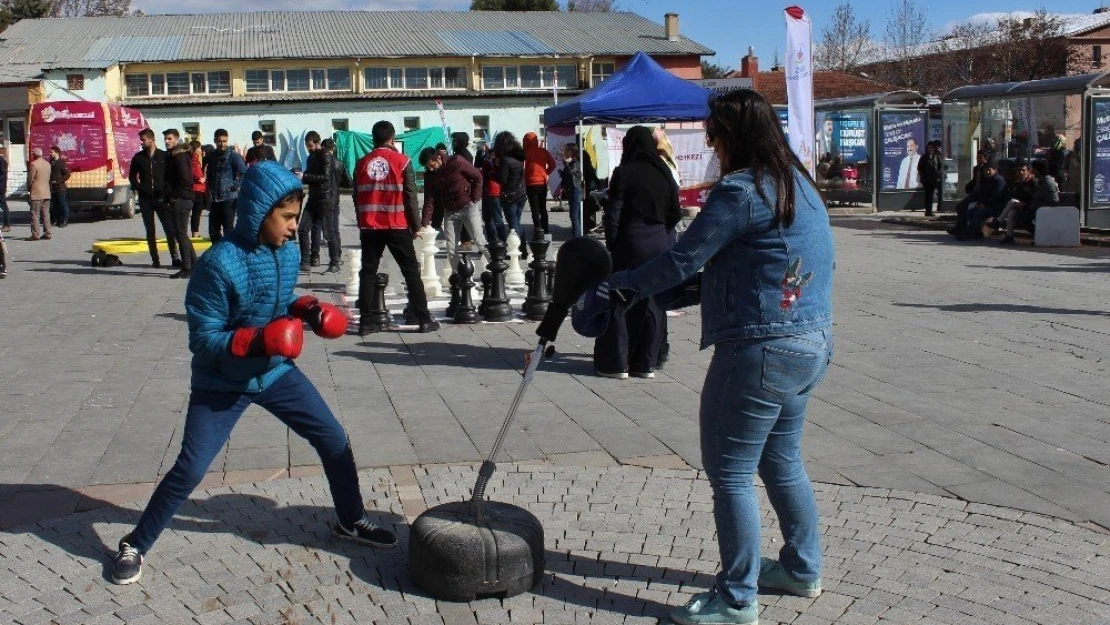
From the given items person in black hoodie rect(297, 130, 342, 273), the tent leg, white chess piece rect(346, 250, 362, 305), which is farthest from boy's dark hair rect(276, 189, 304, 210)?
the tent leg

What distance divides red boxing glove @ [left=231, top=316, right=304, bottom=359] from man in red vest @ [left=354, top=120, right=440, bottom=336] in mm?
6026

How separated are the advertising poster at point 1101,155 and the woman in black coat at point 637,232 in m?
13.4

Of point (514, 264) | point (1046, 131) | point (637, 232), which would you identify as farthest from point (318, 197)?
point (1046, 131)

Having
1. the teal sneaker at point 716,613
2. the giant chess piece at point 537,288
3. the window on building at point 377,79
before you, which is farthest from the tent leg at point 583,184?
the window on building at point 377,79

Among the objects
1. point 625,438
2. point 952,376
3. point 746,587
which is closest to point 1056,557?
point 746,587

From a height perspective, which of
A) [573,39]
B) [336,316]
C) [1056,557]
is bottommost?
[1056,557]

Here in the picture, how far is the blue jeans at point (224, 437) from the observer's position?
4465 millimetres

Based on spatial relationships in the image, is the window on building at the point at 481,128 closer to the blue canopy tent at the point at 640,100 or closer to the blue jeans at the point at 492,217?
the blue canopy tent at the point at 640,100

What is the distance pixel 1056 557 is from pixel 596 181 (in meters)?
19.3

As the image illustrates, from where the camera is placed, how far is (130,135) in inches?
1147

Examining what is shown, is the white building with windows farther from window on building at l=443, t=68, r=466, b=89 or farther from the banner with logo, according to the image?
the banner with logo

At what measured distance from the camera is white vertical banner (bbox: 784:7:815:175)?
11953 mm

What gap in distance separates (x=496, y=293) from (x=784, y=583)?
7.19 metres

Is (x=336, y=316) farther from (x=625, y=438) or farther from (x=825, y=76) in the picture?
(x=825, y=76)
